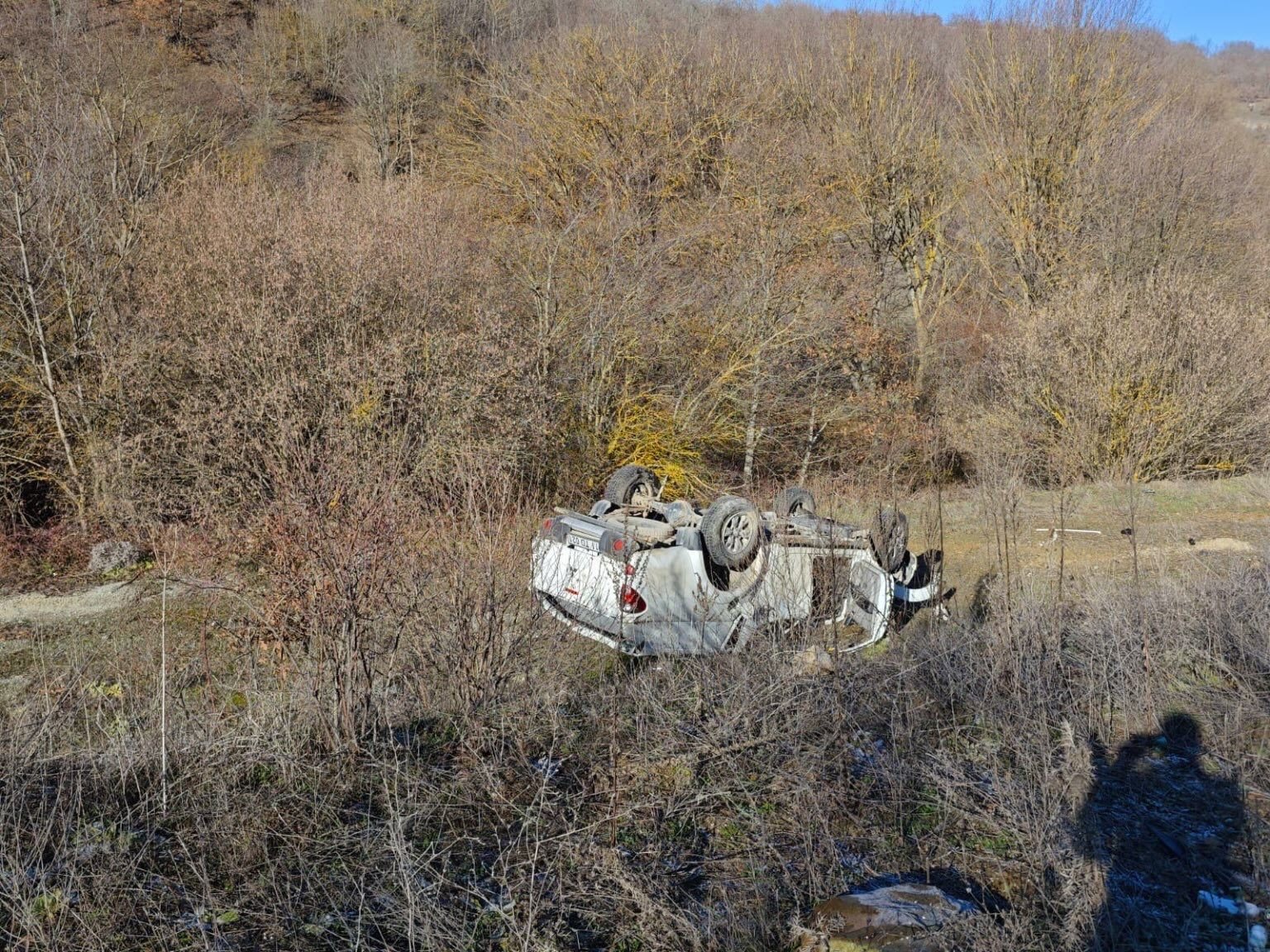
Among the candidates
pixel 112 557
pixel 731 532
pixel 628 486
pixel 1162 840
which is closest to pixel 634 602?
pixel 731 532

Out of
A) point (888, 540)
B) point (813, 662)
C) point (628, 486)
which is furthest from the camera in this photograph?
point (628, 486)

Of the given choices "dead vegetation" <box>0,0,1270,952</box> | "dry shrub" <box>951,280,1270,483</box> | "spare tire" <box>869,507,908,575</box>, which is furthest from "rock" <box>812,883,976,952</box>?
"dry shrub" <box>951,280,1270,483</box>

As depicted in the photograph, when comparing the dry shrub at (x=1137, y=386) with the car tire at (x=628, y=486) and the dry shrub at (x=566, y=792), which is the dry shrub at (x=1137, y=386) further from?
the dry shrub at (x=566, y=792)

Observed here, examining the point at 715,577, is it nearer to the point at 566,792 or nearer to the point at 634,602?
the point at 634,602

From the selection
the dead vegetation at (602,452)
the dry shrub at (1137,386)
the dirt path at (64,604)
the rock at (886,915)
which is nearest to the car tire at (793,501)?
the dead vegetation at (602,452)

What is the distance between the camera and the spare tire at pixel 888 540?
8094 mm

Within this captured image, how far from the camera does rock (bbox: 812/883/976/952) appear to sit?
11.5ft

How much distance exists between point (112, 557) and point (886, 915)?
11.1m

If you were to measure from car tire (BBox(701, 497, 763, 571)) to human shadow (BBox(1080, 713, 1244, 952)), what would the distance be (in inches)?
111

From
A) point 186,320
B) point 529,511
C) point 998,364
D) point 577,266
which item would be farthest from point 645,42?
point 529,511

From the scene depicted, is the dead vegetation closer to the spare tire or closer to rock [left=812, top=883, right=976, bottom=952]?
rock [left=812, top=883, right=976, bottom=952]

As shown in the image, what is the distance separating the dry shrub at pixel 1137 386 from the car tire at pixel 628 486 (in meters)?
7.58

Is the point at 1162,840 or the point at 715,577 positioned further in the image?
the point at 715,577

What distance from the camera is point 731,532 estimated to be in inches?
292
